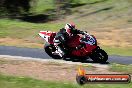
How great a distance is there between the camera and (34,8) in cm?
5188

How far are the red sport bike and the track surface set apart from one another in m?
0.68

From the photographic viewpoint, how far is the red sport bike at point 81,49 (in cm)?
2164

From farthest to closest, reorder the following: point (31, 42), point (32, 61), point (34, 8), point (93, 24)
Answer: point (34, 8)
point (93, 24)
point (31, 42)
point (32, 61)

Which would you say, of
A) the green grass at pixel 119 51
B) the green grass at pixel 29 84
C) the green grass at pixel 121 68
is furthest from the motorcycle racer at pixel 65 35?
the green grass at pixel 29 84

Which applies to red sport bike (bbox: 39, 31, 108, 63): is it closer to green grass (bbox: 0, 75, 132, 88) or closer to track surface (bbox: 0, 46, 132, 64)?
track surface (bbox: 0, 46, 132, 64)

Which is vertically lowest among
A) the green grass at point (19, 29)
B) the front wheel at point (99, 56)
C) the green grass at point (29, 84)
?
the green grass at point (29, 84)

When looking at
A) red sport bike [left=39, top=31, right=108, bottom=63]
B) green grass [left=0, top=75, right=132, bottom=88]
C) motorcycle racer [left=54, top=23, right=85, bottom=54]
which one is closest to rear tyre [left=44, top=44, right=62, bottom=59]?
red sport bike [left=39, top=31, right=108, bottom=63]

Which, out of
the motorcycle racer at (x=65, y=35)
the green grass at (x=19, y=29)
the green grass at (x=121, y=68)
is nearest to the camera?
the green grass at (x=121, y=68)

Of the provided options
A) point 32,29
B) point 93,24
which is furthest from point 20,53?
point 93,24

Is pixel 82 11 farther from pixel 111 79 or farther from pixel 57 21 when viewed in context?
pixel 111 79

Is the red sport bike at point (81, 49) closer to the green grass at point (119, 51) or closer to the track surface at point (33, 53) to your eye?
the track surface at point (33, 53)

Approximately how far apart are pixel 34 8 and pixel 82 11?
921 cm

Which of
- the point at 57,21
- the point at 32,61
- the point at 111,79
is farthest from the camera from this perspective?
the point at 57,21

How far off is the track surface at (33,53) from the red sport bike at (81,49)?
0.68 meters
